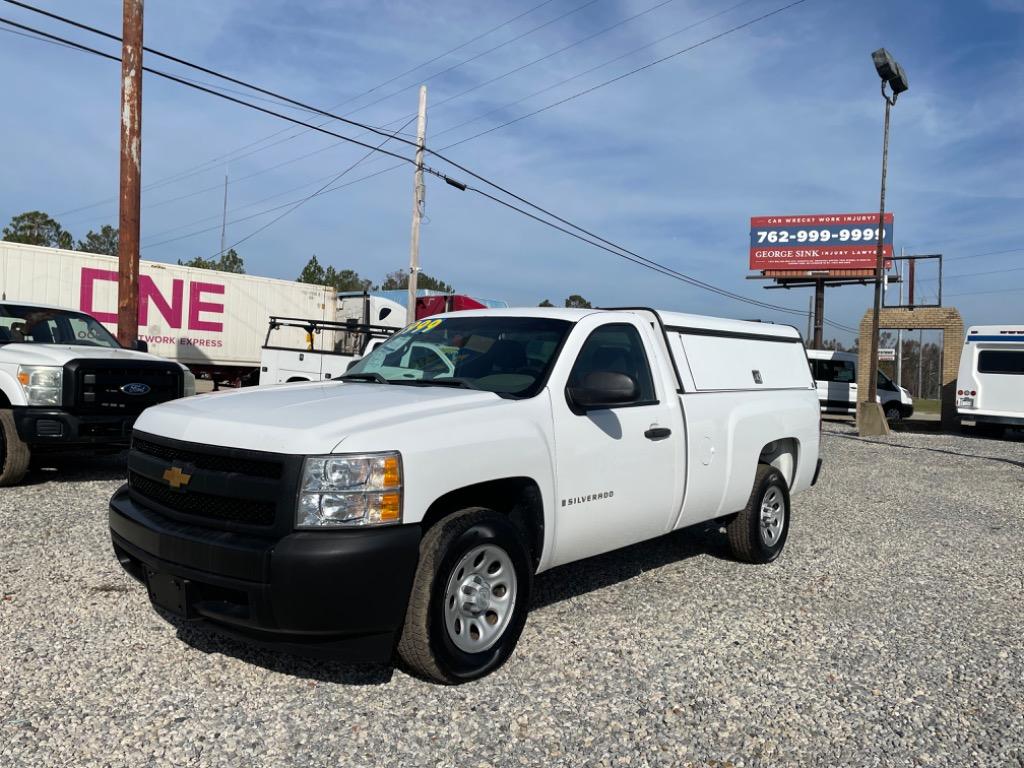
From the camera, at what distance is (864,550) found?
6.90 m

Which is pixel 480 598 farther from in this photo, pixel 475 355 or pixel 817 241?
pixel 817 241

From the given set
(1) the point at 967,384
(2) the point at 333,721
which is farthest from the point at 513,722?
(1) the point at 967,384

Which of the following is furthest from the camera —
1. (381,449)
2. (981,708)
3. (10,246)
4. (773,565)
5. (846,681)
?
(10,246)

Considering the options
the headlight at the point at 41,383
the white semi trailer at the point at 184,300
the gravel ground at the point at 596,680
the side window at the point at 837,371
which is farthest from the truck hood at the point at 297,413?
the side window at the point at 837,371

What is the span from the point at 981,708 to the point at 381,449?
117 inches

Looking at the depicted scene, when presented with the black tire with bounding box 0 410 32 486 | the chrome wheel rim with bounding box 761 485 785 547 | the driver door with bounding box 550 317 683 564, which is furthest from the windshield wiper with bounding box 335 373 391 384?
the black tire with bounding box 0 410 32 486

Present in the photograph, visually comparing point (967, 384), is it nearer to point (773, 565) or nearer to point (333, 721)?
point (773, 565)

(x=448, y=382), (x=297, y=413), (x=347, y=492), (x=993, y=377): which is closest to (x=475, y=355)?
(x=448, y=382)

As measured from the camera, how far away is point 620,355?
4.96 m

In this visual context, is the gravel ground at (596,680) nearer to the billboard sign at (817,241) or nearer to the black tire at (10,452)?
the black tire at (10,452)

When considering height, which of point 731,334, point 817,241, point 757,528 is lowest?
point 757,528

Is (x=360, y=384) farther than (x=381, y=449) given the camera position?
Yes

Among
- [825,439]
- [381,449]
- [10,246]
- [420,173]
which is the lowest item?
[825,439]

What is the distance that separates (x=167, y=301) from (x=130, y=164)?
8.81 metres
